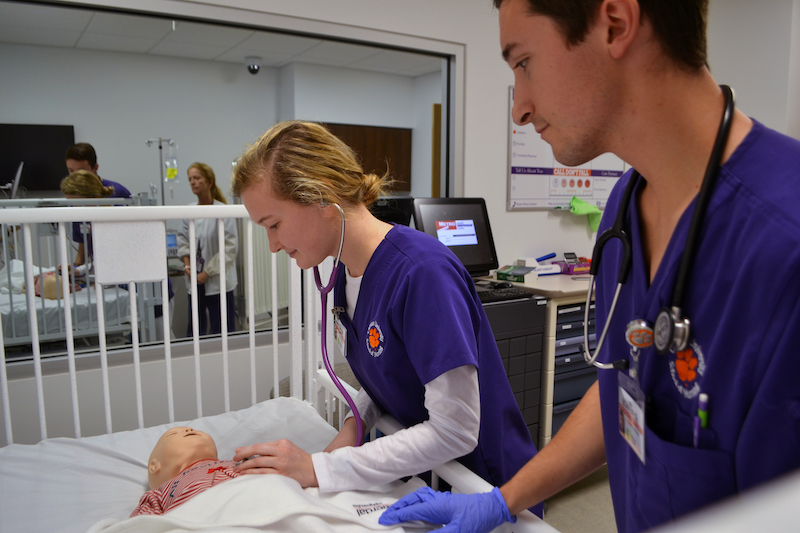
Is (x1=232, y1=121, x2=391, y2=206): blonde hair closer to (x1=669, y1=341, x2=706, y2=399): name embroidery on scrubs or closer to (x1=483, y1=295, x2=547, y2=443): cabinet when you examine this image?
(x1=669, y1=341, x2=706, y2=399): name embroidery on scrubs

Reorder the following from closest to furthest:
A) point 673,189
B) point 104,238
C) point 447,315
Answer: point 673,189
point 447,315
point 104,238

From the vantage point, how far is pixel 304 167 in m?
1.14

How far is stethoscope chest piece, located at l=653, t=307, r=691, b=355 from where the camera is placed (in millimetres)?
590

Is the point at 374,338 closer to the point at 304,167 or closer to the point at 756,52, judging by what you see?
the point at 304,167

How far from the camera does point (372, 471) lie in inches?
41.3

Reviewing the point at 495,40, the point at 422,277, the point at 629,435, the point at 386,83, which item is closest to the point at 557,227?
the point at 495,40

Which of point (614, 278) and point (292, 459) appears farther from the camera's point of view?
point (292, 459)

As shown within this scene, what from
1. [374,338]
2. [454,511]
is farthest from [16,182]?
[454,511]

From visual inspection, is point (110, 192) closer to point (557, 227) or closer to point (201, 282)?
point (201, 282)

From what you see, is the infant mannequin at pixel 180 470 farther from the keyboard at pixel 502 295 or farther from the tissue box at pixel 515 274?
the tissue box at pixel 515 274

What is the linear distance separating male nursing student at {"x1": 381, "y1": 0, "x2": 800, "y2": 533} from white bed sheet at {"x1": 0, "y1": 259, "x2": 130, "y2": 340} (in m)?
2.11

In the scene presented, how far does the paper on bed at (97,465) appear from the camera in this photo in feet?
4.04

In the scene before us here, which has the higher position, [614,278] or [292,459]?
[614,278]

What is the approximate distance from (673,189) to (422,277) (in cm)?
50
